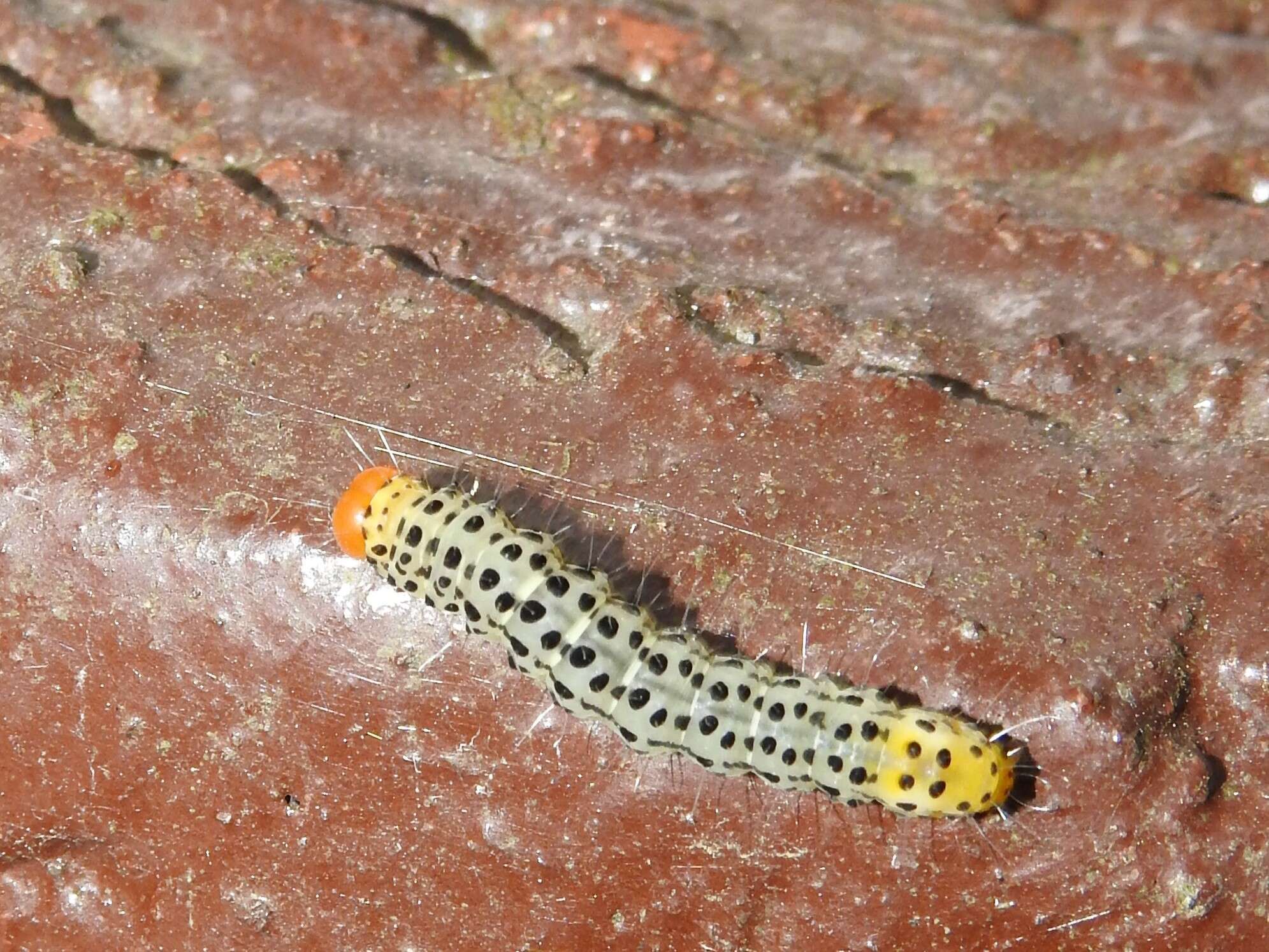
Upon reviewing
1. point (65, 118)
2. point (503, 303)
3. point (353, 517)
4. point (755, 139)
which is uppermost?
point (755, 139)

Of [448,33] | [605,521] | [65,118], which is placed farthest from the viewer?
[448,33]

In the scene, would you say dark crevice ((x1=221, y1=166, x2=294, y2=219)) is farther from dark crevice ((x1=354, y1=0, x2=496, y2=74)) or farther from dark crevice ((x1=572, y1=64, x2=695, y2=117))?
dark crevice ((x1=572, y1=64, x2=695, y2=117))

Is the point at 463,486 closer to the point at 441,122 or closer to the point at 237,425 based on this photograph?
the point at 237,425

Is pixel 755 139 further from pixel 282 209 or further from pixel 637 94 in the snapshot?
pixel 282 209

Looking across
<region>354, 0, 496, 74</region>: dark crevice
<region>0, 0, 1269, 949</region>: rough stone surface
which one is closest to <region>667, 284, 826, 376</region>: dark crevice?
<region>0, 0, 1269, 949</region>: rough stone surface

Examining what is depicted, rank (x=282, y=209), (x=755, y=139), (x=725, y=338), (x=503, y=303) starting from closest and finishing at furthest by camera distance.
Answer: (x=725, y=338) → (x=503, y=303) → (x=282, y=209) → (x=755, y=139)

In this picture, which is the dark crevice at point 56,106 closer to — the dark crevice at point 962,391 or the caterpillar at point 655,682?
the caterpillar at point 655,682

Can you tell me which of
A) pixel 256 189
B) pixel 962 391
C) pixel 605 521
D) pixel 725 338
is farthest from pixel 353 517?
pixel 962 391
